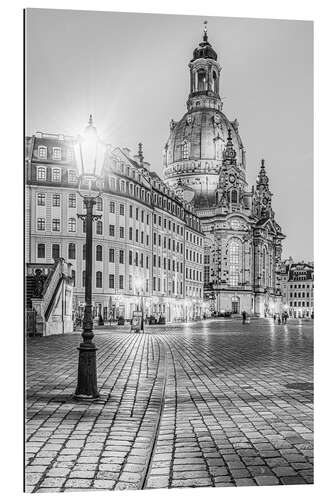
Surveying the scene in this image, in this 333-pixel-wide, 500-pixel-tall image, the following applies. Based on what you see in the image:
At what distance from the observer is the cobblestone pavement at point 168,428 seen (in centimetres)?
568

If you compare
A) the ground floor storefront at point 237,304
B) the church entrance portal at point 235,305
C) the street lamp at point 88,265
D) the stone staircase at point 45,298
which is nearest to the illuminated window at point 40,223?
the street lamp at point 88,265

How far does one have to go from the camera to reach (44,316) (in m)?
20.5

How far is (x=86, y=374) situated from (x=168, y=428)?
1785mm

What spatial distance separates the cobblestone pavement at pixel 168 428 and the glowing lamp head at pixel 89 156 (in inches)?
111

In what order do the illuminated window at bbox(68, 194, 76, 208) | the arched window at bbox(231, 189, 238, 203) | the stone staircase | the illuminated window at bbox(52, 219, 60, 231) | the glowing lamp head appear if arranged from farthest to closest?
the arched window at bbox(231, 189, 238, 203)
the stone staircase
the illuminated window at bbox(68, 194, 76, 208)
the illuminated window at bbox(52, 219, 60, 231)
the glowing lamp head

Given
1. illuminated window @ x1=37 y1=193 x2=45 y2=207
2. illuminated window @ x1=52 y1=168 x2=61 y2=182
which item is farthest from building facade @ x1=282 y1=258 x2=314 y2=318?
illuminated window @ x1=52 y1=168 x2=61 y2=182

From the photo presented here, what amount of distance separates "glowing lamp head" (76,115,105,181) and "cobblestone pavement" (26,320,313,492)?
2.83 meters

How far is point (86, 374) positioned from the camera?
350 inches

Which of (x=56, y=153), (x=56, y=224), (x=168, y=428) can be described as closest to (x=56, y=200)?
(x=56, y=224)

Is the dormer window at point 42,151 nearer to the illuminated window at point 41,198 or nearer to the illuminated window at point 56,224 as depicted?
the illuminated window at point 41,198

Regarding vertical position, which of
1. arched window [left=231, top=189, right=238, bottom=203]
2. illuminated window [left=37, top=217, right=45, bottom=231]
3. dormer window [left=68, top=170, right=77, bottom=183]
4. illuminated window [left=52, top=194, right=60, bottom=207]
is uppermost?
arched window [left=231, top=189, right=238, bottom=203]

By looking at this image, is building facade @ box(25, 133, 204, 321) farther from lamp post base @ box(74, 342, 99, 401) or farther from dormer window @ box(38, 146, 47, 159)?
→ lamp post base @ box(74, 342, 99, 401)

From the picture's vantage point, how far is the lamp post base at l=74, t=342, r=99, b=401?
8867mm

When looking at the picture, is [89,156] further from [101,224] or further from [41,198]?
[101,224]
